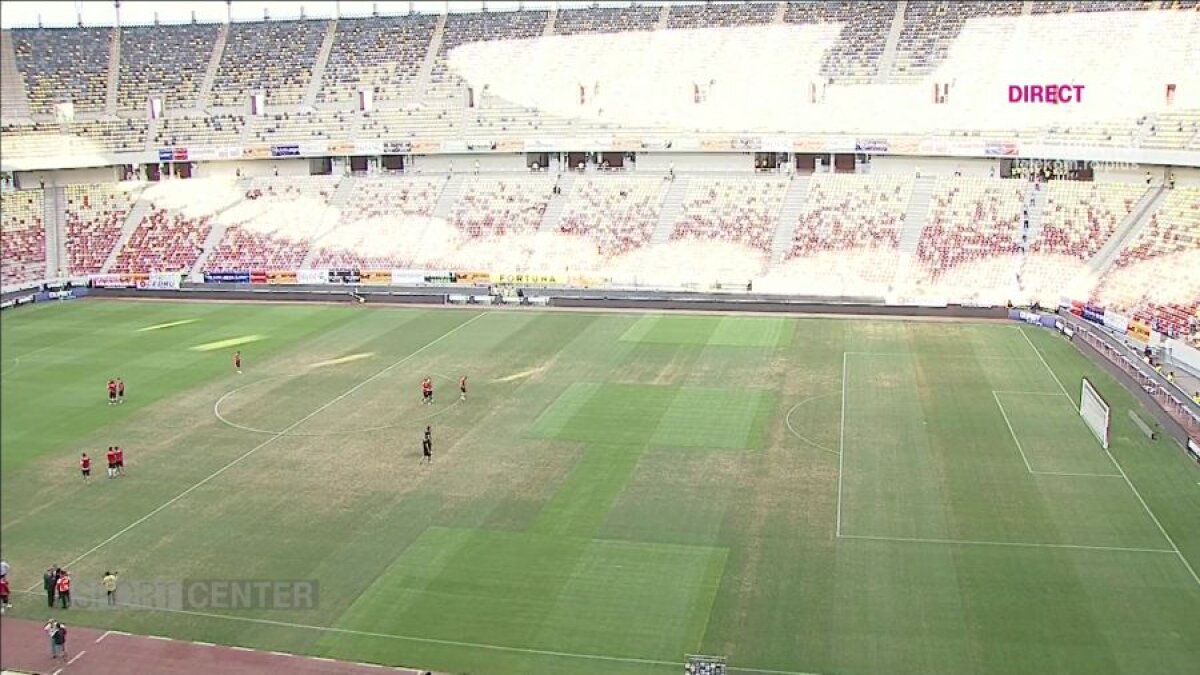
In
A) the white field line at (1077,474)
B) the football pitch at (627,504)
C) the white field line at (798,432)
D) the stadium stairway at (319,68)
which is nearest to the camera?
the football pitch at (627,504)

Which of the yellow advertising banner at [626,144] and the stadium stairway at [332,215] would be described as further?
the yellow advertising banner at [626,144]

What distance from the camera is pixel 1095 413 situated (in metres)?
33.0

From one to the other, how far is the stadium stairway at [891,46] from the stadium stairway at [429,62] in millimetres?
26209

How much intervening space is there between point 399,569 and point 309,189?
152 ft

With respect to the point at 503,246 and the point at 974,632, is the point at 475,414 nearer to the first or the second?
the point at 974,632

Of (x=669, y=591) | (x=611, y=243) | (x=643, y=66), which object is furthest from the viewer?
(x=643, y=66)

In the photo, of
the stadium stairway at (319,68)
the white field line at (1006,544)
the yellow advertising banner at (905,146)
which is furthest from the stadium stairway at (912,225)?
the stadium stairway at (319,68)

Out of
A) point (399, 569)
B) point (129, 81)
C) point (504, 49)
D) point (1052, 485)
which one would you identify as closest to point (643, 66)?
point (504, 49)

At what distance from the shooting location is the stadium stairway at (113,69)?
68.0 meters

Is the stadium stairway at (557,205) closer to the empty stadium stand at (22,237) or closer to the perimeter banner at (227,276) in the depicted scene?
the perimeter banner at (227,276)

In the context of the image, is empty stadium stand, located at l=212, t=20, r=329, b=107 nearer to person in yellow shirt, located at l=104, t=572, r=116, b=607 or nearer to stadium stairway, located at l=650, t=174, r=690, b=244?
stadium stairway, located at l=650, t=174, r=690, b=244

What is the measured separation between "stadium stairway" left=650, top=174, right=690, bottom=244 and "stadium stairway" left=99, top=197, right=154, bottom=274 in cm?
2945

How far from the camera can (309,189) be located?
6675cm

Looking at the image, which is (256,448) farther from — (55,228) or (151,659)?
(55,228)
